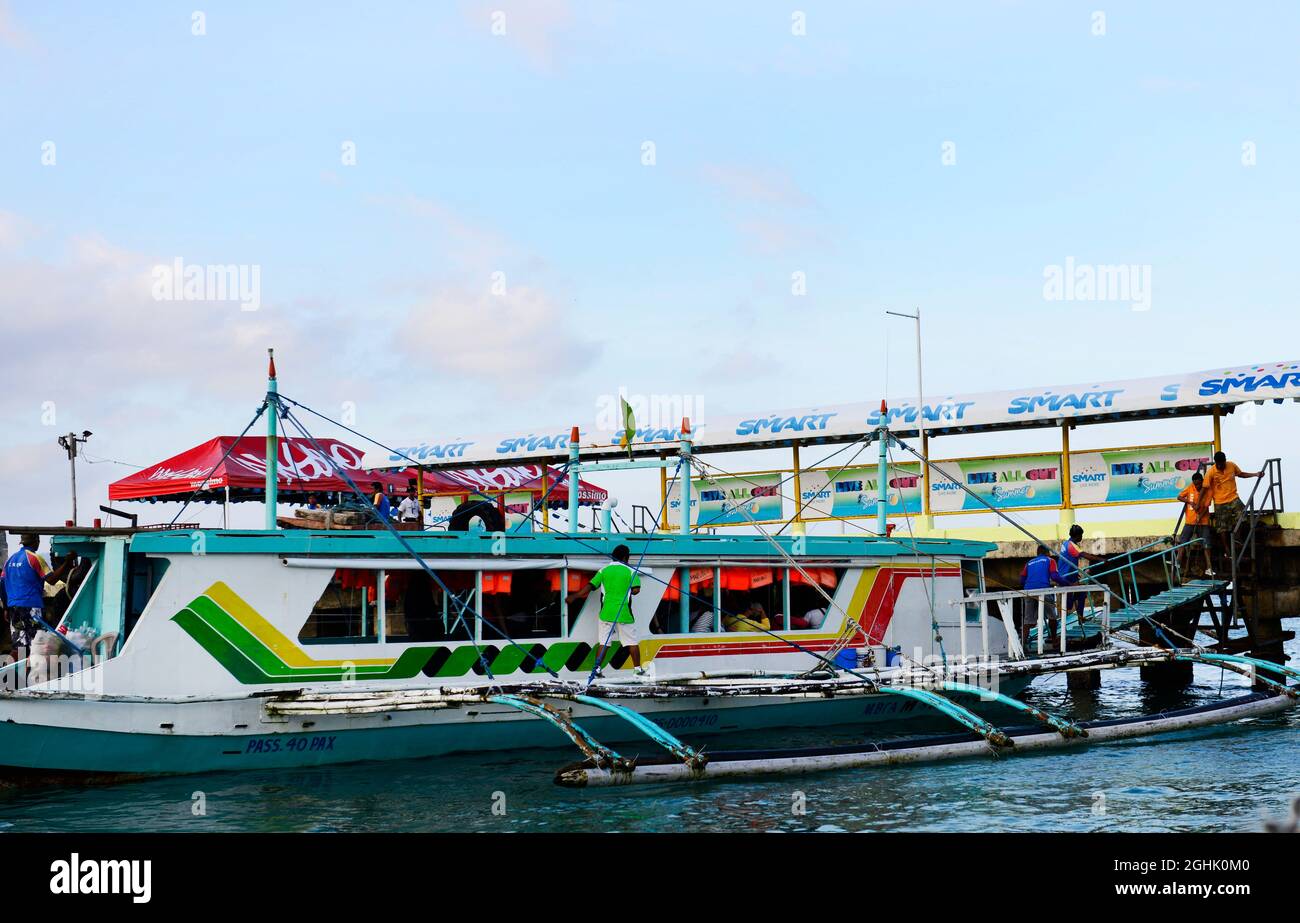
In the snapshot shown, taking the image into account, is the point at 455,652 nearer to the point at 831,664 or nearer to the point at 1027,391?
the point at 831,664

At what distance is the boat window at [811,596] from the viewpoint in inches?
708

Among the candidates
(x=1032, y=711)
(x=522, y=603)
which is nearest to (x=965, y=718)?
(x=1032, y=711)

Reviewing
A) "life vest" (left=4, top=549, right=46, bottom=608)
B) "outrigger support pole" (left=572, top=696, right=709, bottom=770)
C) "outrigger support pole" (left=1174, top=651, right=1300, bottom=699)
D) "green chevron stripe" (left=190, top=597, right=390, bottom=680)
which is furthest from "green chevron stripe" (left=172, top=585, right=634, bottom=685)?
"outrigger support pole" (left=1174, top=651, right=1300, bottom=699)

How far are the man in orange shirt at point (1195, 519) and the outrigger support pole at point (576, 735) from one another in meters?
14.2

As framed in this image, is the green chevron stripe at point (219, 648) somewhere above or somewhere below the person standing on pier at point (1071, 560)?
below

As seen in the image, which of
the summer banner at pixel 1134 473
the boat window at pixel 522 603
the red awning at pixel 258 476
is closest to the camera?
the boat window at pixel 522 603

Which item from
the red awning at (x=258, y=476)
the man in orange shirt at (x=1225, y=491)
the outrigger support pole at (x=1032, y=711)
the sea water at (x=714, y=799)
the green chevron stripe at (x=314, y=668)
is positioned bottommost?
the sea water at (x=714, y=799)

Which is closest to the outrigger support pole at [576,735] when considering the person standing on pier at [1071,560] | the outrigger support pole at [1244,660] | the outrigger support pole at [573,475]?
the outrigger support pole at [573,475]

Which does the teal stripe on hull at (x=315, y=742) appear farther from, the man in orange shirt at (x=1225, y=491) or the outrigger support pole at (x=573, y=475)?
the man in orange shirt at (x=1225, y=491)

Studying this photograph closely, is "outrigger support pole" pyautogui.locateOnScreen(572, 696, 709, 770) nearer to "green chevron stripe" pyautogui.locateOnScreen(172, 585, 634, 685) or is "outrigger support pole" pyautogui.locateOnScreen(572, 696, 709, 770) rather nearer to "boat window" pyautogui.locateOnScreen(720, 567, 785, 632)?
"green chevron stripe" pyautogui.locateOnScreen(172, 585, 634, 685)

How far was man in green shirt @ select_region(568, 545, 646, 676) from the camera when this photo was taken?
15562 millimetres

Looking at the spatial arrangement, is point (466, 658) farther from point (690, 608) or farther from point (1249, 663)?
point (1249, 663)

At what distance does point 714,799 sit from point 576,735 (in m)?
1.60

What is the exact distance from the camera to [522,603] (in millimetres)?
15789
